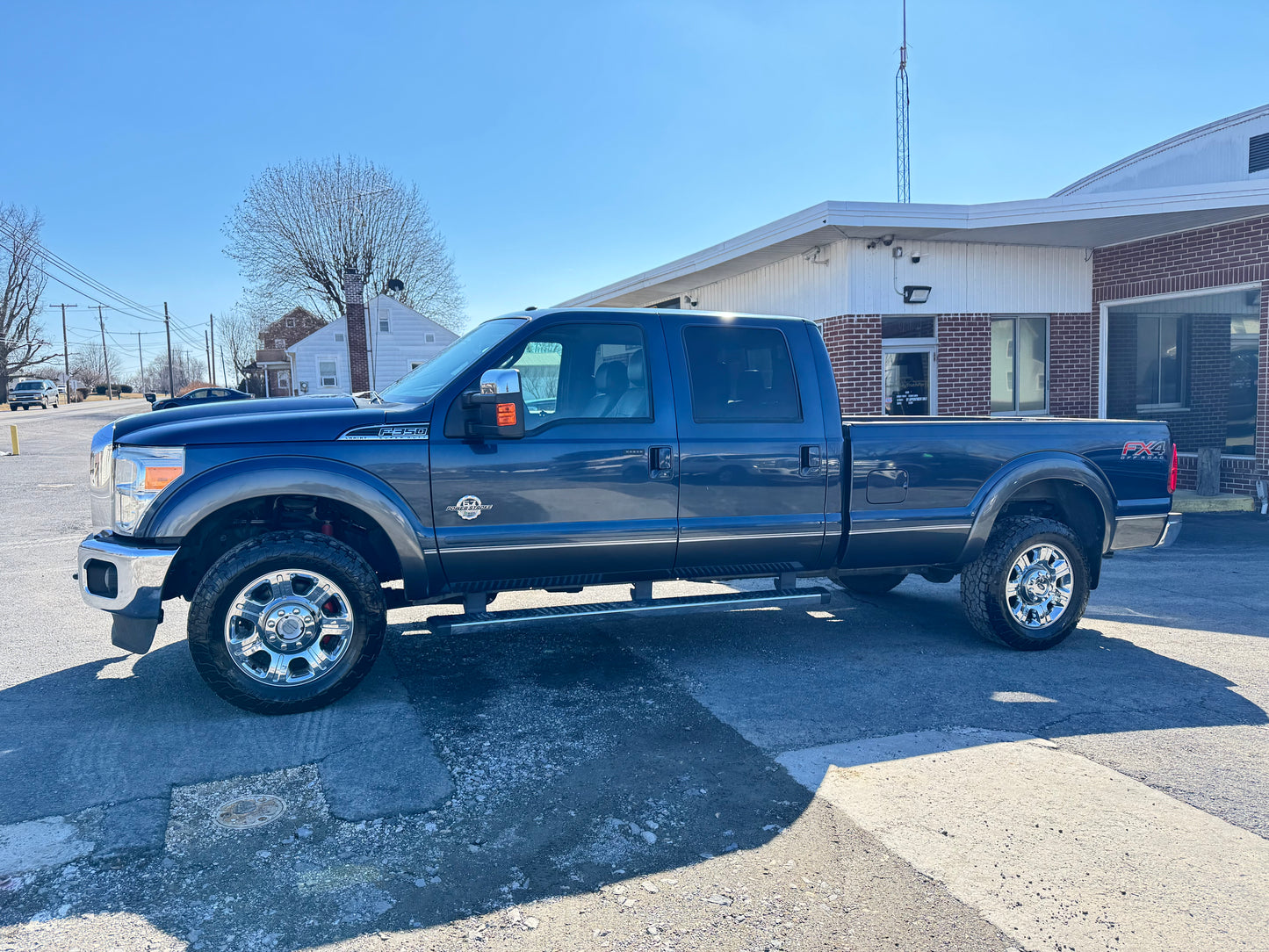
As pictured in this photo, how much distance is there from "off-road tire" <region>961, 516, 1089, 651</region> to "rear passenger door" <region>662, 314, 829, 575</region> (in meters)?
1.17

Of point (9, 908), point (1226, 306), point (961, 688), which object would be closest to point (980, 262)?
point (1226, 306)

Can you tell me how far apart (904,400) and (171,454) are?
1118 centimetres

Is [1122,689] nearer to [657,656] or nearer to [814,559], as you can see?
[814,559]

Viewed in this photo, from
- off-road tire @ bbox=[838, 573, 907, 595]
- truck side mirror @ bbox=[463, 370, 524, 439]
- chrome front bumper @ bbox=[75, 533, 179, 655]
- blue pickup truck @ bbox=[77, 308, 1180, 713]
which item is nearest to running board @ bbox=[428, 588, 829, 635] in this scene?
blue pickup truck @ bbox=[77, 308, 1180, 713]

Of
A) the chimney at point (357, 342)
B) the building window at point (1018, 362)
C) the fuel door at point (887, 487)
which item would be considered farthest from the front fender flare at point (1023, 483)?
the chimney at point (357, 342)

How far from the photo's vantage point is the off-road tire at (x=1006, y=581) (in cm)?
563

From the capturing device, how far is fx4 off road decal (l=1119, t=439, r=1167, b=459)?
5.97 meters

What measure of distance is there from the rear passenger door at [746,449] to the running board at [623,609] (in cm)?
17

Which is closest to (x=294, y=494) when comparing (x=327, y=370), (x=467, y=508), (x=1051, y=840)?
(x=467, y=508)

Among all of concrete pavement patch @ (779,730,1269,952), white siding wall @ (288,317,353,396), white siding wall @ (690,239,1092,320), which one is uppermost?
white siding wall @ (288,317,353,396)

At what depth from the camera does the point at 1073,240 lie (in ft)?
43.2

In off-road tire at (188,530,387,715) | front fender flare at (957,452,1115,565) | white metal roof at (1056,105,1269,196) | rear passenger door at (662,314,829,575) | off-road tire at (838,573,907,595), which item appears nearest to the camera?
off-road tire at (188,530,387,715)

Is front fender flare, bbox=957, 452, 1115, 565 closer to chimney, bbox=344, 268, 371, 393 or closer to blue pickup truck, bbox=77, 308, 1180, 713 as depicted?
blue pickup truck, bbox=77, 308, 1180, 713

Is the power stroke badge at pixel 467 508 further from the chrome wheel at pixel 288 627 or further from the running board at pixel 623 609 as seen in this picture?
the chrome wheel at pixel 288 627
